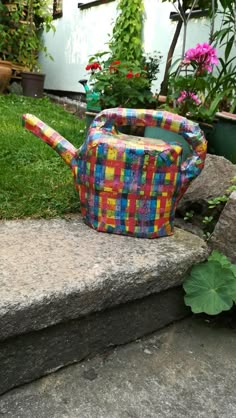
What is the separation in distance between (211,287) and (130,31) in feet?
10.6

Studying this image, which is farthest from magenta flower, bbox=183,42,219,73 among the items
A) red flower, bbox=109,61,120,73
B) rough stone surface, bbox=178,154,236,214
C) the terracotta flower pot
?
the terracotta flower pot

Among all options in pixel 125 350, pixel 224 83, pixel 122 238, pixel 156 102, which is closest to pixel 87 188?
pixel 122 238

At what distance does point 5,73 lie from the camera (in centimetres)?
534

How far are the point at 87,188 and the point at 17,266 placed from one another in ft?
1.27

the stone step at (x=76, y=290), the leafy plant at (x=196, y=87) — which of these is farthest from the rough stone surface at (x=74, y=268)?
the leafy plant at (x=196, y=87)

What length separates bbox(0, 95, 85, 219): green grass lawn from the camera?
1556mm

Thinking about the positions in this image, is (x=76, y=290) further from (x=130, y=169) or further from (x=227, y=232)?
(x=227, y=232)

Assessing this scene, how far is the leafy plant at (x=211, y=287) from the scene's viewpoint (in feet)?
4.27

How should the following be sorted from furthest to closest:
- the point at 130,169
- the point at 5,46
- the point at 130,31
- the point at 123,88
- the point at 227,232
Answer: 1. the point at 5,46
2. the point at 130,31
3. the point at 123,88
4. the point at 227,232
5. the point at 130,169

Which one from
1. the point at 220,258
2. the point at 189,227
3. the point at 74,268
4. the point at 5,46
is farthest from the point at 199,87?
the point at 5,46

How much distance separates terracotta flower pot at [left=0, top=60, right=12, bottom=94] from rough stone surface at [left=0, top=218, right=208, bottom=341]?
443cm

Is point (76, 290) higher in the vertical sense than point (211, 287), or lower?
higher

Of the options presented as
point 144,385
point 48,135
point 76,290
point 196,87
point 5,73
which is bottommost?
point 144,385

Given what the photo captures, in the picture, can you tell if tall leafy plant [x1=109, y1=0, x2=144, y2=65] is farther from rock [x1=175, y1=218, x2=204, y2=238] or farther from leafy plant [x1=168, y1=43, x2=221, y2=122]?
rock [x1=175, y1=218, x2=204, y2=238]
